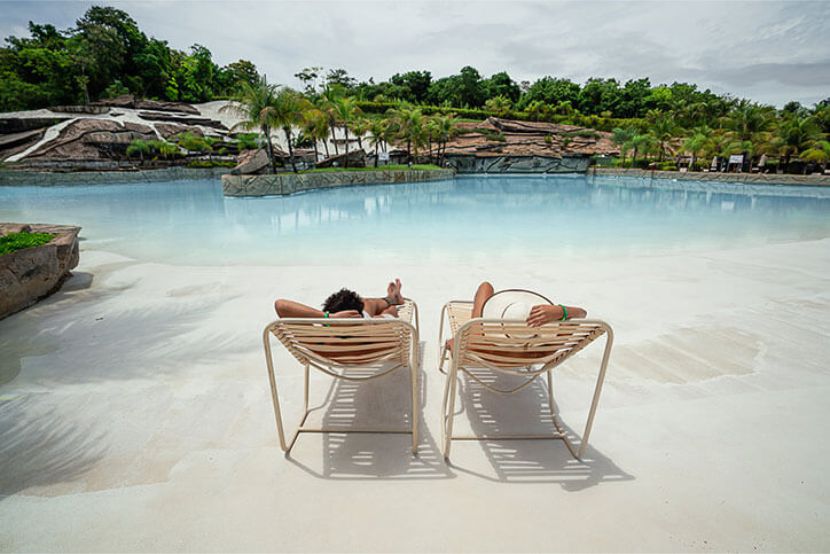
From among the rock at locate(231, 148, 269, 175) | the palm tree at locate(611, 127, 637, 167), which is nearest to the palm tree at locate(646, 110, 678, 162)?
the palm tree at locate(611, 127, 637, 167)

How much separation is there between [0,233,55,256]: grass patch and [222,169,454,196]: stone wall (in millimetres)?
15470

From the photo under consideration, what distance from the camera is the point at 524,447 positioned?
2.13 meters

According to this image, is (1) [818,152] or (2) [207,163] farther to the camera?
(2) [207,163]

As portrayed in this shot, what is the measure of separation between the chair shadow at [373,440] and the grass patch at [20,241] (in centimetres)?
391

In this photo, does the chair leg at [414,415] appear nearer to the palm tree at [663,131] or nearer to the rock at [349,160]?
the rock at [349,160]

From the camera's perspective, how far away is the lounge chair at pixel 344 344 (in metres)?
1.83

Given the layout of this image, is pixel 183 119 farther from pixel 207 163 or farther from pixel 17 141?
pixel 17 141

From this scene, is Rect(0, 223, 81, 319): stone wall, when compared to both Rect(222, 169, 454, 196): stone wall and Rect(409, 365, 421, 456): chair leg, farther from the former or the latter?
Rect(222, 169, 454, 196): stone wall

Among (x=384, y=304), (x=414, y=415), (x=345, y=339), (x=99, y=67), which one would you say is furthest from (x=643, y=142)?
(x=99, y=67)

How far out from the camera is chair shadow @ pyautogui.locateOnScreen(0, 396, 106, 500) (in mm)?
1855

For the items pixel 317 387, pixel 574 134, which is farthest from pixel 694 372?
pixel 574 134

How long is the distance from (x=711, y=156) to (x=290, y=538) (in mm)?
39449

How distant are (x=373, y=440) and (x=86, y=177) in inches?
1328

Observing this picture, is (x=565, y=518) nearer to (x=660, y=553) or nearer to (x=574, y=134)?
(x=660, y=553)
